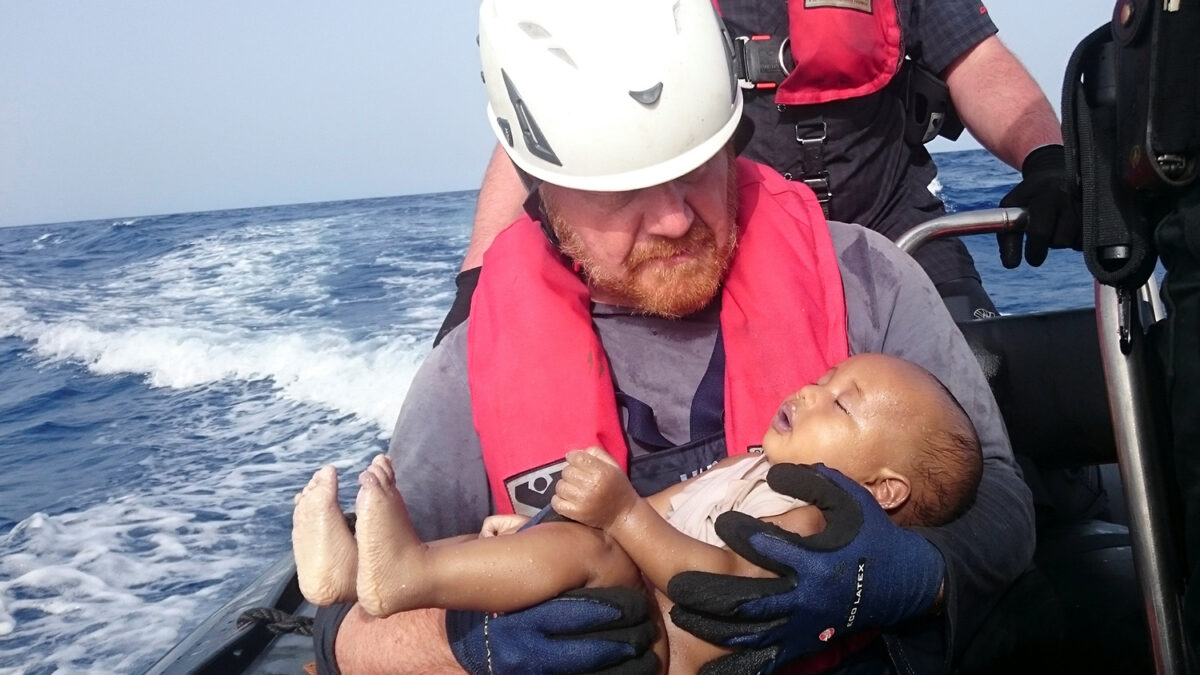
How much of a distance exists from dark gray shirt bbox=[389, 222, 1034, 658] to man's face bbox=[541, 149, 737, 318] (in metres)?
0.11

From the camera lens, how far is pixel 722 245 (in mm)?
2273

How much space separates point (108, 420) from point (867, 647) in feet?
22.2

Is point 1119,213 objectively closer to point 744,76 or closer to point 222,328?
point 744,76

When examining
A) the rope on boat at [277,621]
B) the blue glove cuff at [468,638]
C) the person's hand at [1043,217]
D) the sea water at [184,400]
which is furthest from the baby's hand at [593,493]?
the sea water at [184,400]

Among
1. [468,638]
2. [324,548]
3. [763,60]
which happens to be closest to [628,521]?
[468,638]

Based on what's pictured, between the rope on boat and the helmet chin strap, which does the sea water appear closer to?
the rope on boat

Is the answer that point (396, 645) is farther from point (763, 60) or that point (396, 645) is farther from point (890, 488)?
point (763, 60)

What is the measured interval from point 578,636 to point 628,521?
195 millimetres

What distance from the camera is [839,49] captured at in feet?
10.0

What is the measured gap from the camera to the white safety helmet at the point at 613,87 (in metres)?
2.12

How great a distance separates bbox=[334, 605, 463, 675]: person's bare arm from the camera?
184 cm

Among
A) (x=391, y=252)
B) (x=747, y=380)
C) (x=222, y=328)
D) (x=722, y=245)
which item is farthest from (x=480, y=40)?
(x=391, y=252)

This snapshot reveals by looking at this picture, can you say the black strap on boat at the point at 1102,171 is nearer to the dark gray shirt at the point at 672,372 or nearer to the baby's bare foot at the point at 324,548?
the dark gray shirt at the point at 672,372

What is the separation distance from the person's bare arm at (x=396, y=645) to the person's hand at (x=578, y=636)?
0.20 m
